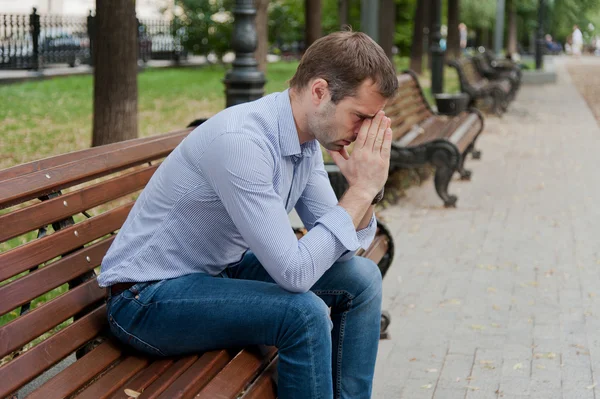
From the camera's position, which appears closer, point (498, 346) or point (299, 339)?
point (299, 339)

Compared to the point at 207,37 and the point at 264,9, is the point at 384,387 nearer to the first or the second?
the point at 264,9

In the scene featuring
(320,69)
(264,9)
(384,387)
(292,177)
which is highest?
(264,9)

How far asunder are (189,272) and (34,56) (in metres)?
17.5

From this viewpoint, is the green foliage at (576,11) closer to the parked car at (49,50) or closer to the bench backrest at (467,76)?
the bench backrest at (467,76)

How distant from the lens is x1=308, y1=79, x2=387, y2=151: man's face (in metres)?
2.65

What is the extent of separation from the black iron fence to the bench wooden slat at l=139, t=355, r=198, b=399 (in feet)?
55.3

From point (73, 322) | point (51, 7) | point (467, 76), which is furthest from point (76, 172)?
point (51, 7)

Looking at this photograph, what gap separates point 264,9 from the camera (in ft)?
53.1

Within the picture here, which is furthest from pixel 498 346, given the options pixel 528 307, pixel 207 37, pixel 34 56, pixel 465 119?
pixel 207 37

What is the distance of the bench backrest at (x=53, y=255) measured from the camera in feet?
8.50

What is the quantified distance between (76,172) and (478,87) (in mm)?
12812

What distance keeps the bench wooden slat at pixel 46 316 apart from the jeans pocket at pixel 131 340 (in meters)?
0.18

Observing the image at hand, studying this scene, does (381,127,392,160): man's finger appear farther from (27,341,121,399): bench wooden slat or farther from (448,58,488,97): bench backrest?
(448,58,488,97): bench backrest

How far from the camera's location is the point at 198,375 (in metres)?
2.57
